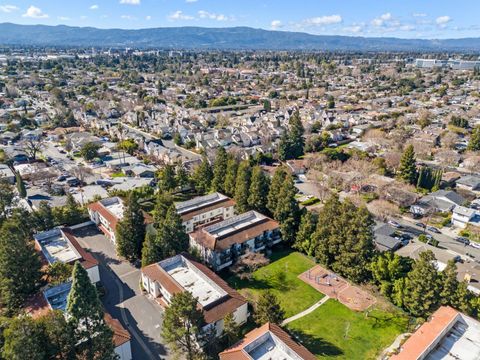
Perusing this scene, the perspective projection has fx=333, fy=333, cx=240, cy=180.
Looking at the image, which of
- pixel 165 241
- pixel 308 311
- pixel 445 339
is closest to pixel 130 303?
pixel 165 241

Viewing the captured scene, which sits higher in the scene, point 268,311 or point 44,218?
point 44,218

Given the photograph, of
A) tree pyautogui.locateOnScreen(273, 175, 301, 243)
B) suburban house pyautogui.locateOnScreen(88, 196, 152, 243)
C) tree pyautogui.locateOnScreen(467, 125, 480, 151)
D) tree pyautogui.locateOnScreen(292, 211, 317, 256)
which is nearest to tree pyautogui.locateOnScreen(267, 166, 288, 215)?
tree pyautogui.locateOnScreen(273, 175, 301, 243)

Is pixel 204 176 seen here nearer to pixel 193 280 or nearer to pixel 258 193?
pixel 258 193

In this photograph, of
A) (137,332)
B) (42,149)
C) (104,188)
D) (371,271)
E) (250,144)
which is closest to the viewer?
(137,332)

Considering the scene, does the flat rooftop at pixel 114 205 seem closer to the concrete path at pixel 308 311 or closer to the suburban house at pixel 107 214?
the suburban house at pixel 107 214

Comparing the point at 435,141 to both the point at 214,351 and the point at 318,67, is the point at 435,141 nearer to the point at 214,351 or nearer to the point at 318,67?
the point at 214,351

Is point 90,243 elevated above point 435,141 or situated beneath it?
situated beneath

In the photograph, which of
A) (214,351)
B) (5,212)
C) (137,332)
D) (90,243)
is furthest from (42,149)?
(214,351)
